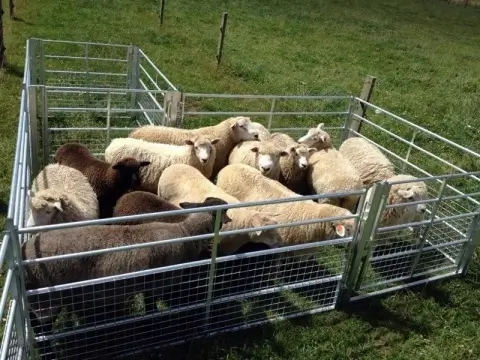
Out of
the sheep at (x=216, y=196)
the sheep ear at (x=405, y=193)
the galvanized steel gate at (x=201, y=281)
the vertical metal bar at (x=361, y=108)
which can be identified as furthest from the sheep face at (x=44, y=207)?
the vertical metal bar at (x=361, y=108)

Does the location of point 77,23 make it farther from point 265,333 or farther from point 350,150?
point 265,333

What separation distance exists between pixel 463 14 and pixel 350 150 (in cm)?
2876

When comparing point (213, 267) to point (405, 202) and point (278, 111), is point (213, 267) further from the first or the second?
point (278, 111)

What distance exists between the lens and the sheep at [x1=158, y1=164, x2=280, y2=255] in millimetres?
5125

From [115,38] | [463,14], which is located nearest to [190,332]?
[115,38]

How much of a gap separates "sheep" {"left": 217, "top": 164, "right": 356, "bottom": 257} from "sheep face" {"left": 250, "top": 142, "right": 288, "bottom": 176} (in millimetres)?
223

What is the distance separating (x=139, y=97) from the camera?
32.6 feet

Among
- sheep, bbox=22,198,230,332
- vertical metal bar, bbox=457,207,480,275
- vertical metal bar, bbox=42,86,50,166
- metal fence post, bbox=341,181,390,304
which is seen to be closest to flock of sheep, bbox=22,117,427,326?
sheep, bbox=22,198,230,332

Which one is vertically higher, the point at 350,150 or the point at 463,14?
the point at 463,14

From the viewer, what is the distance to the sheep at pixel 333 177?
6621mm

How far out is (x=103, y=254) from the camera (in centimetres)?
416

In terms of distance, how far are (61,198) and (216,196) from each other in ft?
5.54

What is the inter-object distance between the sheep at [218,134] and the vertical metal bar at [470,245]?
3265 millimetres

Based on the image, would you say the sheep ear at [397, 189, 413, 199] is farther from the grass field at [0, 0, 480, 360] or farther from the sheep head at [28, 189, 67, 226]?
the sheep head at [28, 189, 67, 226]
